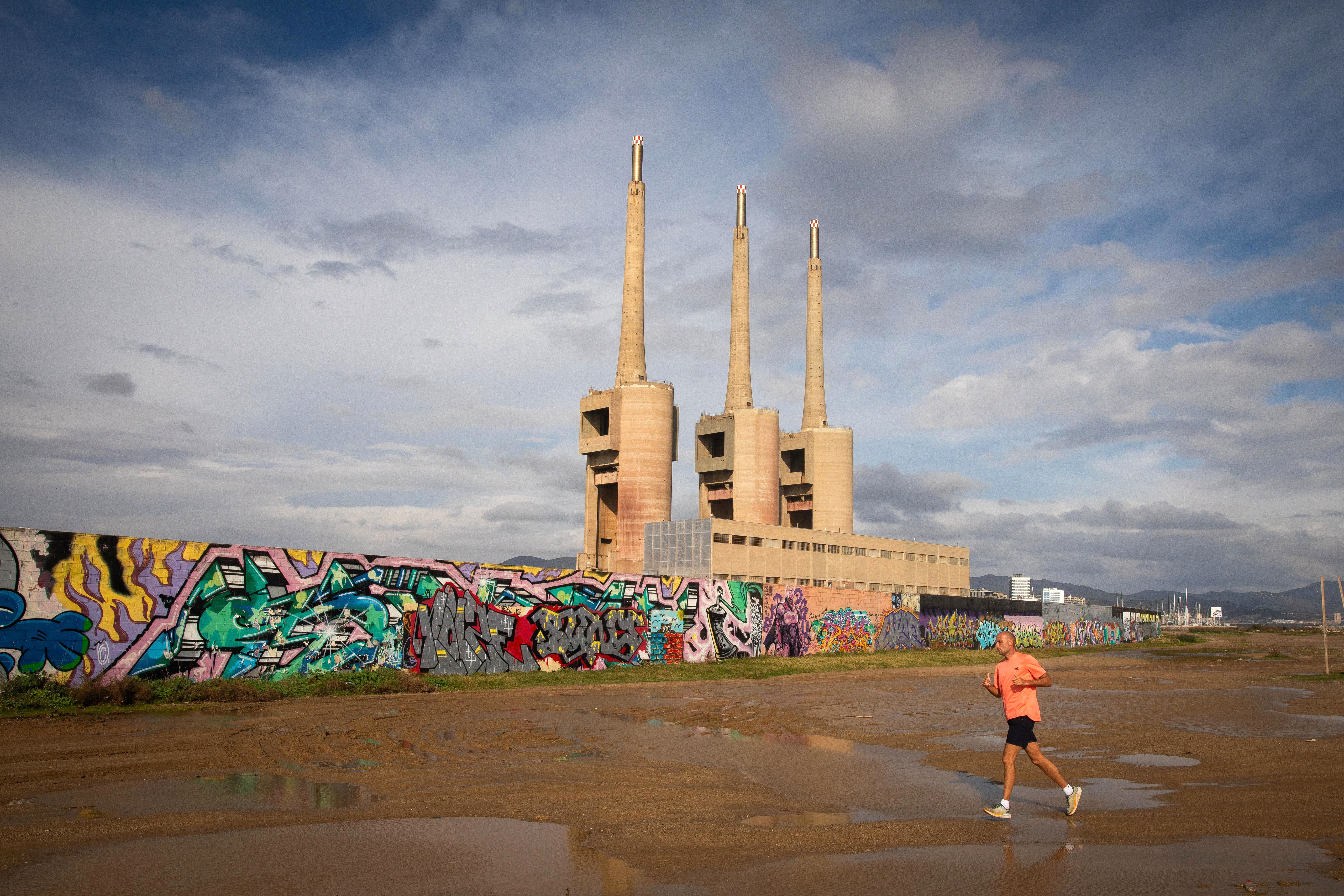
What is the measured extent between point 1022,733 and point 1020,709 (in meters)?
0.24

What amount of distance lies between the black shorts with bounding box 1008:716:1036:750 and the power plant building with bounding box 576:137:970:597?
4965cm

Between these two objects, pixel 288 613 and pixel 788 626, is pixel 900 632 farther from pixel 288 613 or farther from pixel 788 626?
pixel 288 613

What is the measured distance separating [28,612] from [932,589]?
76049 millimetres

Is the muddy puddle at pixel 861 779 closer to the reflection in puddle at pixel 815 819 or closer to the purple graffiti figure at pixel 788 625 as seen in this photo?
the reflection in puddle at pixel 815 819

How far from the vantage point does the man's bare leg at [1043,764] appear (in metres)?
8.52

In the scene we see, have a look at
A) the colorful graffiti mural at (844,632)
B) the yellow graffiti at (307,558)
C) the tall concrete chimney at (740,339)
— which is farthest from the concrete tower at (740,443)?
the yellow graffiti at (307,558)

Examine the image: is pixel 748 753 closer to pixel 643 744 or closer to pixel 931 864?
pixel 643 744

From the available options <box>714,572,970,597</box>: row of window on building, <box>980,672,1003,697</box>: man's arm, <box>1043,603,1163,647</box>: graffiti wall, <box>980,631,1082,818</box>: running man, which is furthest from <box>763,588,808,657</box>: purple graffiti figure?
<box>1043,603,1163,647</box>: graffiti wall

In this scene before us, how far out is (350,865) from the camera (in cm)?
672

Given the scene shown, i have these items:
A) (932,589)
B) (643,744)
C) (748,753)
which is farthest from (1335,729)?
(932,589)

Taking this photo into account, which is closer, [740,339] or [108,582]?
[108,582]

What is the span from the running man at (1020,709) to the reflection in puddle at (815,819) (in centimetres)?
114

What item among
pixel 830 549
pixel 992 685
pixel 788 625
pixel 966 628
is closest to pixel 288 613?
pixel 992 685

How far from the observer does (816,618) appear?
44438 millimetres
